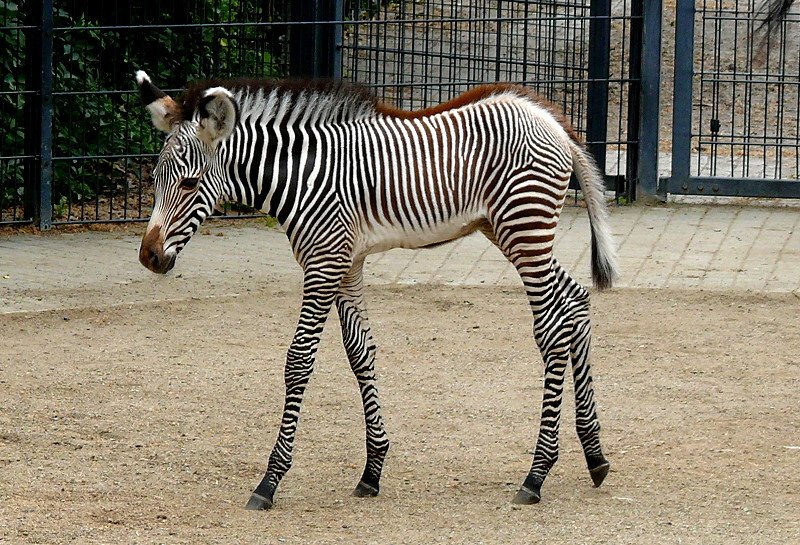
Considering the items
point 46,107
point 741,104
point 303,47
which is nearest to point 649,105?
point 303,47

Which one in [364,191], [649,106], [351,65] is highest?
[351,65]

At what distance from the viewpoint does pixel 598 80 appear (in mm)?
12609

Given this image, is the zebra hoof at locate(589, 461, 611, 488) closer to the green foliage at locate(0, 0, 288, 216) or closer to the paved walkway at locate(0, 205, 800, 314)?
the paved walkway at locate(0, 205, 800, 314)

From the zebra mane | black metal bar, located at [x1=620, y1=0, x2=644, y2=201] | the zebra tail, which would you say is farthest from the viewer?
black metal bar, located at [x1=620, y1=0, x2=644, y2=201]

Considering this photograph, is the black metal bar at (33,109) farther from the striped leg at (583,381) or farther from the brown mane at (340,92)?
the striped leg at (583,381)

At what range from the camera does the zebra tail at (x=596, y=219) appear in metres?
6.04

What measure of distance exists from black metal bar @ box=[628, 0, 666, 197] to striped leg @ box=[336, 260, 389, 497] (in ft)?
24.4

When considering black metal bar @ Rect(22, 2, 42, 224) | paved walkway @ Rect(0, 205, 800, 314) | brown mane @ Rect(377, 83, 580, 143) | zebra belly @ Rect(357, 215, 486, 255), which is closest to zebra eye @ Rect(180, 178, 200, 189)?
zebra belly @ Rect(357, 215, 486, 255)

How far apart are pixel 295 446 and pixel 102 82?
7236 millimetres

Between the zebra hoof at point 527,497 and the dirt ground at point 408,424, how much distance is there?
38 millimetres

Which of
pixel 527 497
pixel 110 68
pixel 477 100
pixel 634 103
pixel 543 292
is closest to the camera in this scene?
pixel 527 497

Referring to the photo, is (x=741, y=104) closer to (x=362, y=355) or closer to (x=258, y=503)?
(x=362, y=355)

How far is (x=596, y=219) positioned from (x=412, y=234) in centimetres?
90

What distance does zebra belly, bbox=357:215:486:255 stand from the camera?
5660 millimetres
